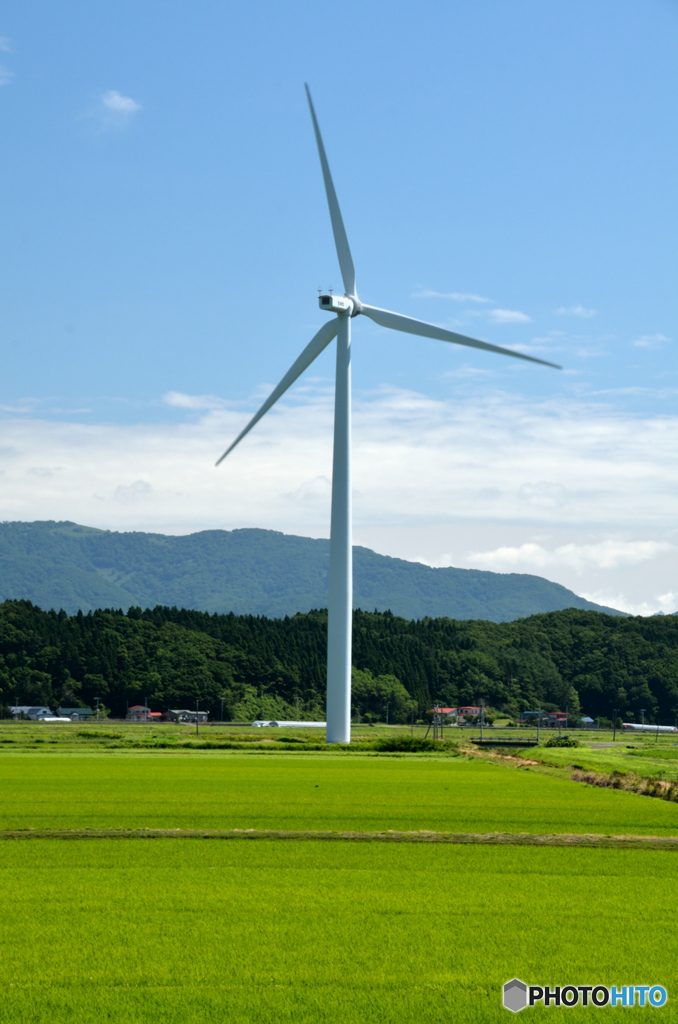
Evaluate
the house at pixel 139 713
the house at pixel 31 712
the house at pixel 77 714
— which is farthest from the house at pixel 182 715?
the house at pixel 31 712

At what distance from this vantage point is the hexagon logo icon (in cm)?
1248

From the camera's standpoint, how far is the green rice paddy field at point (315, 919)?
41.2 ft

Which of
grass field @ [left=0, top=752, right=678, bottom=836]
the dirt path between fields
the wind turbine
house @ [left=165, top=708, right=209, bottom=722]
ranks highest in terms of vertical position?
the wind turbine

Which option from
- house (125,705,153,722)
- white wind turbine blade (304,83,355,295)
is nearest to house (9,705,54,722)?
house (125,705,153,722)

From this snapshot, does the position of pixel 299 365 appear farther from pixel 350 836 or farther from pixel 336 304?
pixel 350 836

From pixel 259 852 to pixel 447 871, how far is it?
4.53 m

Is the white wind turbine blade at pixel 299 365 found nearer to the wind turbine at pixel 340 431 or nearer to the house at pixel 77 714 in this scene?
the wind turbine at pixel 340 431

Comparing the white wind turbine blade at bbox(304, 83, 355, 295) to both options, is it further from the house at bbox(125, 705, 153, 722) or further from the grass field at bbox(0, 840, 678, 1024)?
the house at bbox(125, 705, 153, 722)

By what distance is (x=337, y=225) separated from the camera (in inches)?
2911

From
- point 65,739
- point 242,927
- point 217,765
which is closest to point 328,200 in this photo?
point 217,765

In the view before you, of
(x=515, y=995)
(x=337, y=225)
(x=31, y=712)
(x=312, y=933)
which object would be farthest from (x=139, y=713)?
(x=515, y=995)

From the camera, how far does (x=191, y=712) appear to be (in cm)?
18038

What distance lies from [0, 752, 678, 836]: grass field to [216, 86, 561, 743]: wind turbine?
1698 centimetres

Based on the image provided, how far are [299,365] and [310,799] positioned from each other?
43.7 meters
